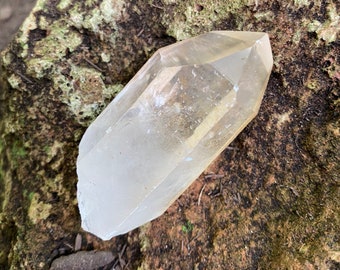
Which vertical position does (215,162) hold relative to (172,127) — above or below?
below

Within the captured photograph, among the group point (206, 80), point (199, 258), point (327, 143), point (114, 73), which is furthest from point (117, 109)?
point (327, 143)

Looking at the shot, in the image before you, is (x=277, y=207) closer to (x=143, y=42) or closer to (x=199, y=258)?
(x=199, y=258)

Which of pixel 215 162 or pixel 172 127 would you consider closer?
pixel 172 127

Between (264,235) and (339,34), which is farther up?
(339,34)
